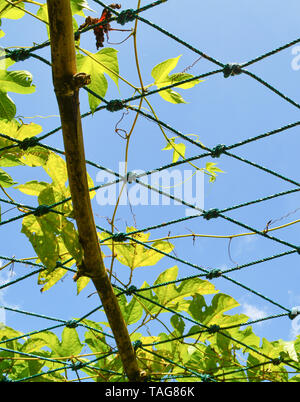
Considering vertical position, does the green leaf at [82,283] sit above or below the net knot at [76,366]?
above

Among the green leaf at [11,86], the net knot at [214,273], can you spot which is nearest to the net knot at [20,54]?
the green leaf at [11,86]

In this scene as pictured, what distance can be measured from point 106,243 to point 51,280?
0.52 feet

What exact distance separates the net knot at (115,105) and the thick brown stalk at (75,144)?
0.17 metres

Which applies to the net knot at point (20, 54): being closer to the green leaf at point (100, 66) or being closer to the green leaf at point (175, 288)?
the green leaf at point (100, 66)

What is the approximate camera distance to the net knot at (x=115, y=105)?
91cm

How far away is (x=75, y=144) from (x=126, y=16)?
0.97 ft

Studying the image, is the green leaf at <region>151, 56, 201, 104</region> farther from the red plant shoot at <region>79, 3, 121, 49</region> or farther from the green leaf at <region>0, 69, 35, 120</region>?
the green leaf at <region>0, 69, 35, 120</region>

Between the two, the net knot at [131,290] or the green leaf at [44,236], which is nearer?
the green leaf at [44,236]

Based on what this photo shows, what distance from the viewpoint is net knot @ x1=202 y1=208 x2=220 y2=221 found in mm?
977

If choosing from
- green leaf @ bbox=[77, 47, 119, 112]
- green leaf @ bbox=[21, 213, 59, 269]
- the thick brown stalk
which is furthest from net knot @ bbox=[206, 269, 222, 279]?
green leaf @ bbox=[77, 47, 119, 112]

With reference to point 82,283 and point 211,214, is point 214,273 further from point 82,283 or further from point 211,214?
point 82,283

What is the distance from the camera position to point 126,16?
0.87 m

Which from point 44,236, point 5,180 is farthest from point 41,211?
point 5,180
